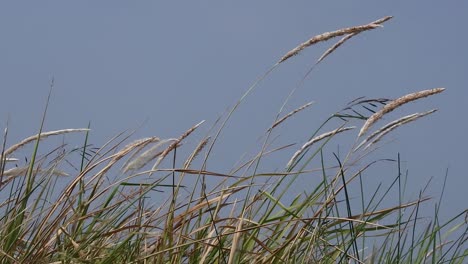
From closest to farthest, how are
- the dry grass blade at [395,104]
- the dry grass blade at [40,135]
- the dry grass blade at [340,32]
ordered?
1. the dry grass blade at [395,104]
2. the dry grass blade at [340,32]
3. the dry grass blade at [40,135]

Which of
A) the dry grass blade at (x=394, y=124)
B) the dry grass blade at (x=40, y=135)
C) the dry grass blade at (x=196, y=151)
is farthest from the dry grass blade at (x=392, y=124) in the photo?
the dry grass blade at (x=40, y=135)

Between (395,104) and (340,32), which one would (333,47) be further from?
(395,104)

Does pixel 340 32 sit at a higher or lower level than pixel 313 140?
higher

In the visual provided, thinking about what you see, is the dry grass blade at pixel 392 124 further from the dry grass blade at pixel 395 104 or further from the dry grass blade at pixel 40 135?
the dry grass blade at pixel 40 135

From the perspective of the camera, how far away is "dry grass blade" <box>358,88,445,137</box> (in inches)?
86.9

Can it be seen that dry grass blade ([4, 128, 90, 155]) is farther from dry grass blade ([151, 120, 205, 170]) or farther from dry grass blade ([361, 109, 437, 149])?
dry grass blade ([361, 109, 437, 149])

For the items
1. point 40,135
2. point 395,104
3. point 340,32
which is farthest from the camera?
point 40,135

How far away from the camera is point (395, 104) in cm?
224

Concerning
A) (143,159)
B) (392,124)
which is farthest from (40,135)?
(392,124)

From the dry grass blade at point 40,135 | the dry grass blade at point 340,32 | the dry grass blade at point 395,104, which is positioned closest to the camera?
the dry grass blade at point 395,104

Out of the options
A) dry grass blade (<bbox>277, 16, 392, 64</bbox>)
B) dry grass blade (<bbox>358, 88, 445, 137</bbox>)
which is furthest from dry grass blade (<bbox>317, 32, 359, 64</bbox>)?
dry grass blade (<bbox>358, 88, 445, 137</bbox>)

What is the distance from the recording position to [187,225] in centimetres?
235

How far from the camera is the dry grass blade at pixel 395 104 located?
7.24ft

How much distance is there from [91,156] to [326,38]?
949 mm
